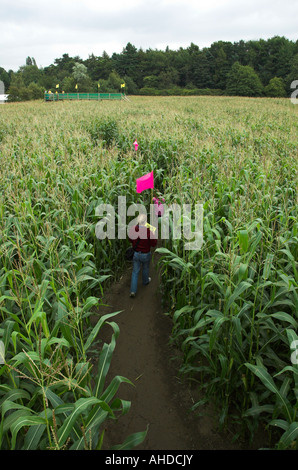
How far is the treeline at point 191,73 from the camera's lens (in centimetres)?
4425

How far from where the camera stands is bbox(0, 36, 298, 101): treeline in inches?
1742

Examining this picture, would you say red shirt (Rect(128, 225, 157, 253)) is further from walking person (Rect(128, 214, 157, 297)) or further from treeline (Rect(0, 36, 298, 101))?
treeline (Rect(0, 36, 298, 101))

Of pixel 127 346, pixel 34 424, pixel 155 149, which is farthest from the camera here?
pixel 155 149

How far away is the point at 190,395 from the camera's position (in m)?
2.87

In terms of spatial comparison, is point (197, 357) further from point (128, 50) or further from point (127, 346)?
point (128, 50)

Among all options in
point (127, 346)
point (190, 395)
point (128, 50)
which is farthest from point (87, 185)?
point (128, 50)

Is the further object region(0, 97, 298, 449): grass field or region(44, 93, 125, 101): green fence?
region(44, 93, 125, 101): green fence

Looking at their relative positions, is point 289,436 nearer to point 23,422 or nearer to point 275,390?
point 275,390
